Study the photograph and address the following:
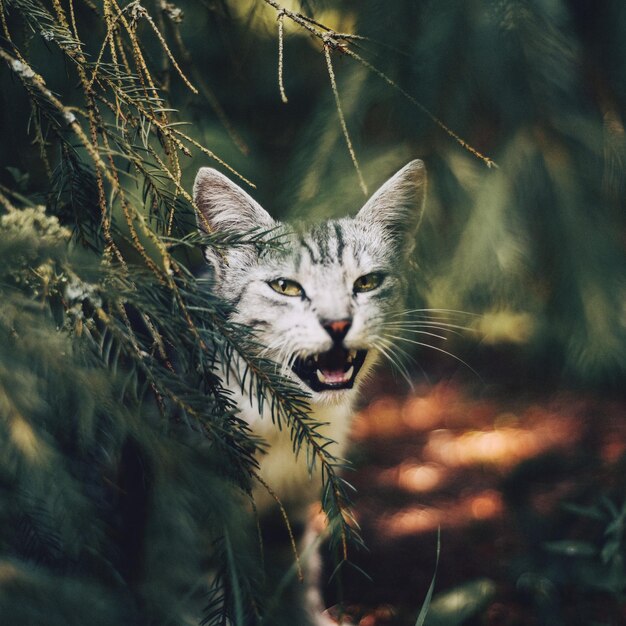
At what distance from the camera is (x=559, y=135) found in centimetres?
81

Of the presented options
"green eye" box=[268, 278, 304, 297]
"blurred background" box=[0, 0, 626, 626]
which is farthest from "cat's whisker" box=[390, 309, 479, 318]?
"green eye" box=[268, 278, 304, 297]

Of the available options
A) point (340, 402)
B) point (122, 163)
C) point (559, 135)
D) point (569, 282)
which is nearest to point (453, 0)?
point (559, 135)

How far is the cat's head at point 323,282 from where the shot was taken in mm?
941

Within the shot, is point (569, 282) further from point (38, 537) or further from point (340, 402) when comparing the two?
point (38, 537)

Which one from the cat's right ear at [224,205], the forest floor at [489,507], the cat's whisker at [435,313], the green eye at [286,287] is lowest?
the forest floor at [489,507]

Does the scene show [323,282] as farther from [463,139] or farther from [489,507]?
[489,507]

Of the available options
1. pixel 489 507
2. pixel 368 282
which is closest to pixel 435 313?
pixel 368 282

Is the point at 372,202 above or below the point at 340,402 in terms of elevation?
above

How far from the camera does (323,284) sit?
103 centimetres

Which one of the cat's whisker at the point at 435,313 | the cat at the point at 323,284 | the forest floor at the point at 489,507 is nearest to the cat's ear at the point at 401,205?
the cat at the point at 323,284

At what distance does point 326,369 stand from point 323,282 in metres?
0.14

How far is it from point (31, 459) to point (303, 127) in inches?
24.3

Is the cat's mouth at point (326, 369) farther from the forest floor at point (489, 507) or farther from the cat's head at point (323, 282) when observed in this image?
the forest floor at point (489, 507)

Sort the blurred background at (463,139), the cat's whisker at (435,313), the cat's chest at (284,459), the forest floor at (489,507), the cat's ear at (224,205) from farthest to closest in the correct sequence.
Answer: the forest floor at (489,507) → the cat's chest at (284,459) → the cat's whisker at (435,313) → the cat's ear at (224,205) → the blurred background at (463,139)
